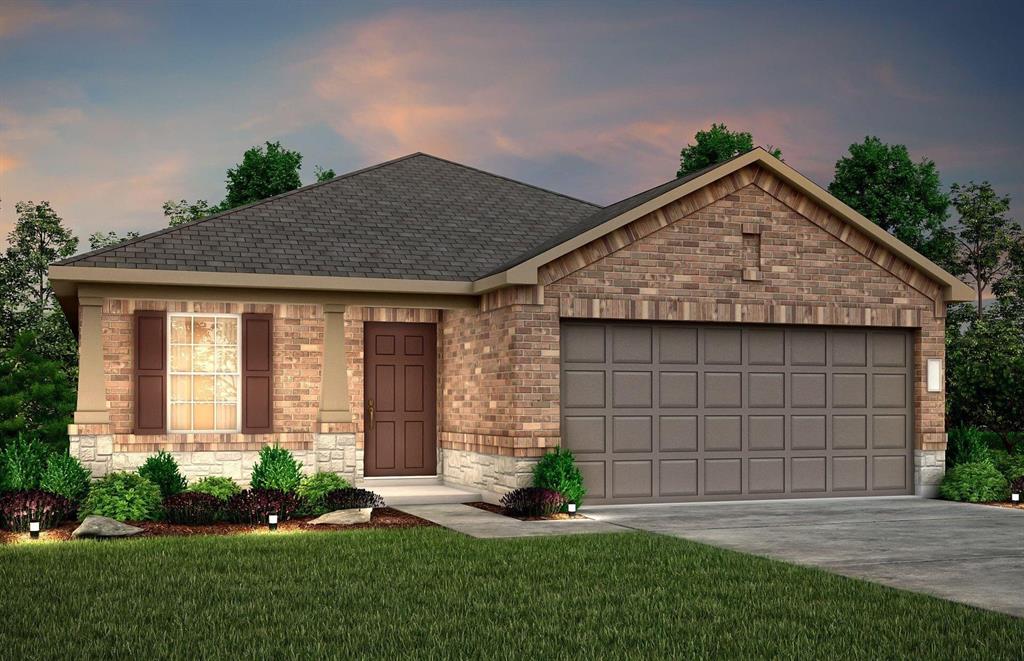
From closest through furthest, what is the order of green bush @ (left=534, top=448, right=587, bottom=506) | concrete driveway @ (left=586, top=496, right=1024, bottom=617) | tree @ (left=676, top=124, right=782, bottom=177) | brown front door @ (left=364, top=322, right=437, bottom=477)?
concrete driveway @ (left=586, top=496, right=1024, bottom=617), green bush @ (left=534, top=448, right=587, bottom=506), brown front door @ (left=364, top=322, right=437, bottom=477), tree @ (left=676, top=124, right=782, bottom=177)

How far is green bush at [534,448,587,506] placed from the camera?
1497 centimetres

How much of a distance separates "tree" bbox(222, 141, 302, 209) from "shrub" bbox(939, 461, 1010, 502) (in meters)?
25.7

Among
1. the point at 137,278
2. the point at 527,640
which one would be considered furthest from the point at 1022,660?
the point at 137,278

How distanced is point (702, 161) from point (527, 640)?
34.2m

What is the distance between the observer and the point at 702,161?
39.8 meters

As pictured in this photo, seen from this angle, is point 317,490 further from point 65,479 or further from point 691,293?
point 691,293

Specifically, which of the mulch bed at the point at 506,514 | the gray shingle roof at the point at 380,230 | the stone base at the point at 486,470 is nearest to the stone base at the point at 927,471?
the mulch bed at the point at 506,514

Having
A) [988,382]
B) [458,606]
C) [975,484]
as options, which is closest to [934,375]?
[975,484]

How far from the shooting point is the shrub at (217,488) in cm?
1431

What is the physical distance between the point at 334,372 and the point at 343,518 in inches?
146

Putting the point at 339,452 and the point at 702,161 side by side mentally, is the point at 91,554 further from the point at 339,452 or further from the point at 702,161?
the point at 702,161

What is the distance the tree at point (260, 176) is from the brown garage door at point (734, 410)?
77.9 feet

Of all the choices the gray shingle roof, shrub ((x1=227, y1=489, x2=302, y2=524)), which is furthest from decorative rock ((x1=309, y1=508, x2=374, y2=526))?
the gray shingle roof

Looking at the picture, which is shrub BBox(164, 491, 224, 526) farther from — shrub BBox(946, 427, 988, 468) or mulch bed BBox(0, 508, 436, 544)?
shrub BBox(946, 427, 988, 468)
